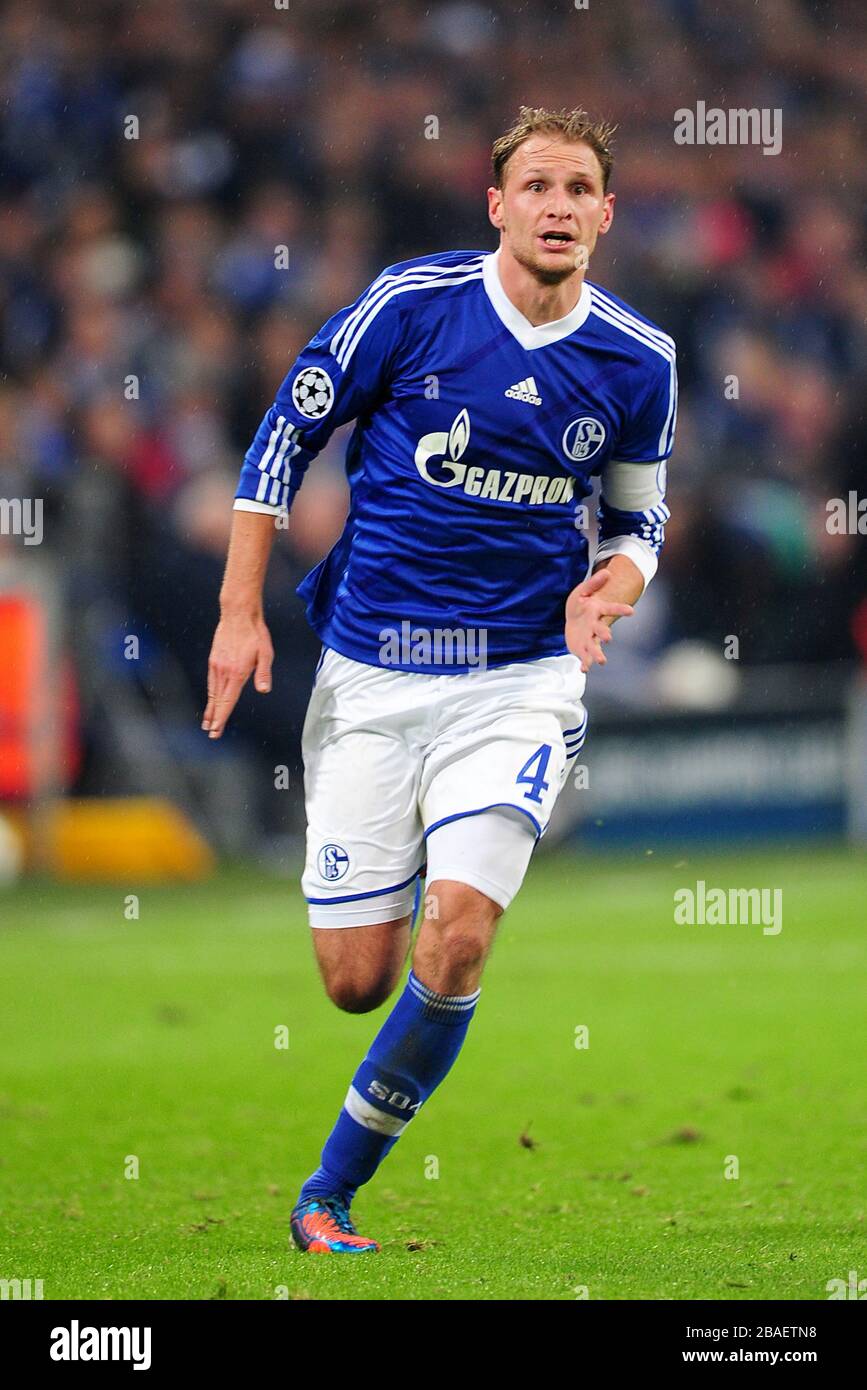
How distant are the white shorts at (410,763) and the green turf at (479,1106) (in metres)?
0.86

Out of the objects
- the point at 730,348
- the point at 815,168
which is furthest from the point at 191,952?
the point at 815,168

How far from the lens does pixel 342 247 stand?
15.5 m

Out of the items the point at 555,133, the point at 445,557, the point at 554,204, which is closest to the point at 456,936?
the point at 445,557

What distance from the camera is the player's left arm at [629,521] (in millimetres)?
4820

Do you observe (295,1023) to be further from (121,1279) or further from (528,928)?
(121,1279)

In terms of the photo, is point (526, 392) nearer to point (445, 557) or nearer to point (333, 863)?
point (445, 557)

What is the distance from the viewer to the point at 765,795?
1341cm

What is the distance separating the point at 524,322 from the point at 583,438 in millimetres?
312

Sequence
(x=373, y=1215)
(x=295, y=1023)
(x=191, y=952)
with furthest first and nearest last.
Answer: (x=191, y=952) → (x=295, y=1023) → (x=373, y=1215)

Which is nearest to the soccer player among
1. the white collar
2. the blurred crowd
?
the white collar

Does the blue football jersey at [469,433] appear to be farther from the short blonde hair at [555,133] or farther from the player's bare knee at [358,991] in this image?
the player's bare knee at [358,991]

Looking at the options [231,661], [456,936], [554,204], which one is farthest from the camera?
[231,661]

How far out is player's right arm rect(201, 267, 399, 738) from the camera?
4840mm

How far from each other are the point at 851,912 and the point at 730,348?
6.26 meters
